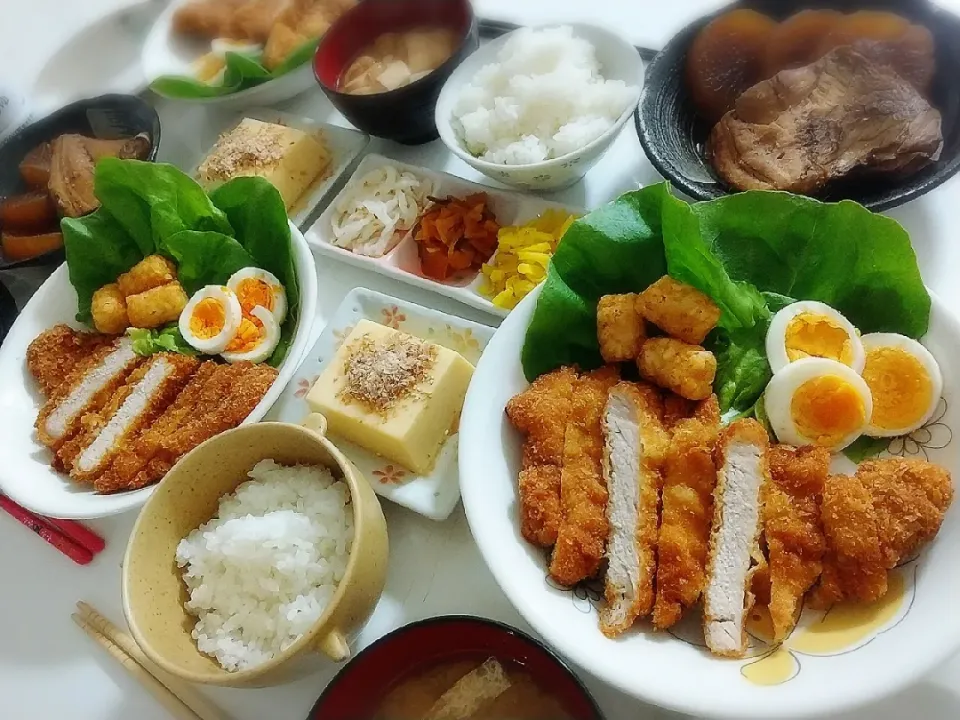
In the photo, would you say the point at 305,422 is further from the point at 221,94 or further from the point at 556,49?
the point at 221,94

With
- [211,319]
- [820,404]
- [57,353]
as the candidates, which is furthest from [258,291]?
[820,404]

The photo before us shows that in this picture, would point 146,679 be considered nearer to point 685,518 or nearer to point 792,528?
point 685,518


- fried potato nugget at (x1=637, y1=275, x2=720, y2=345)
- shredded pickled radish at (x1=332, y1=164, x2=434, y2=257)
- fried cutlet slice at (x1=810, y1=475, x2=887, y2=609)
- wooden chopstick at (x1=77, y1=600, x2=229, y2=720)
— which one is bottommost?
wooden chopstick at (x1=77, y1=600, x2=229, y2=720)

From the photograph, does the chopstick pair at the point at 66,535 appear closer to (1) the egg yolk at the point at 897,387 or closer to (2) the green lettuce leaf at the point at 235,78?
(2) the green lettuce leaf at the point at 235,78

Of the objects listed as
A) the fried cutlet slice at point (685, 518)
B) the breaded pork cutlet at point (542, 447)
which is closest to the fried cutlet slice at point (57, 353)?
the breaded pork cutlet at point (542, 447)

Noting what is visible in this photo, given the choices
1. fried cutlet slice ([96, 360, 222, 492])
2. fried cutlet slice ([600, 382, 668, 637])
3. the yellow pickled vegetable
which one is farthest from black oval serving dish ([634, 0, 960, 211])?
fried cutlet slice ([96, 360, 222, 492])

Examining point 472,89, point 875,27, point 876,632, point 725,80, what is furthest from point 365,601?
point 875,27

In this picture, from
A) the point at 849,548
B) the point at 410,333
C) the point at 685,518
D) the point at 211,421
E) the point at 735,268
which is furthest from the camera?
the point at 410,333

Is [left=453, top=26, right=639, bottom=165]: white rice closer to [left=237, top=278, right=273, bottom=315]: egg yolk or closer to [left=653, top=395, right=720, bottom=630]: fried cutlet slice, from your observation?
[left=237, top=278, right=273, bottom=315]: egg yolk
